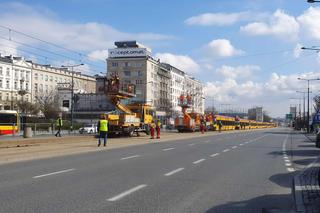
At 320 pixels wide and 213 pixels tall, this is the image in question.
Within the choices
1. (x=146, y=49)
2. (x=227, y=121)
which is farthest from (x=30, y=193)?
(x=146, y=49)

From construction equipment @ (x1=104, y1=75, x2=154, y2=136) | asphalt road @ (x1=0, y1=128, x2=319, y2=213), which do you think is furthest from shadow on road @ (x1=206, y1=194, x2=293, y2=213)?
construction equipment @ (x1=104, y1=75, x2=154, y2=136)

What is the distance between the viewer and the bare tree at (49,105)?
9616 cm

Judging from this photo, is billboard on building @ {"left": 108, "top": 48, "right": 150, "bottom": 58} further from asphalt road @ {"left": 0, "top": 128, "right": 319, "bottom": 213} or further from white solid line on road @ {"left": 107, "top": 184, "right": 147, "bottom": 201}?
white solid line on road @ {"left": 107, "top": 184, "right": 147, "bottom": 201}

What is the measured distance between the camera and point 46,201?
29.9 ft

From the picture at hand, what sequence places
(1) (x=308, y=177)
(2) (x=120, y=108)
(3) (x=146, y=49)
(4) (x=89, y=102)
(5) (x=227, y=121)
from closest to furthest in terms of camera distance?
(1) (x=308, y=177), (2) (x=120, y=108), (5) (x=227, y=121), (4) (x=89, y=102), (3) (x=146, y=49)

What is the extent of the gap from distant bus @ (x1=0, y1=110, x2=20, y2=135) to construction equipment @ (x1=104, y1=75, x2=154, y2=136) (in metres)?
9.32

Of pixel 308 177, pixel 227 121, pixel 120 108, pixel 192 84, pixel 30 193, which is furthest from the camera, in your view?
pixel 192 84

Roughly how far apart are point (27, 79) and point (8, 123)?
79724 mm

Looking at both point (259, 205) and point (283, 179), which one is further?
point (283, 179)

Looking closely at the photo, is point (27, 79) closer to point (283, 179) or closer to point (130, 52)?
point (130, 52)

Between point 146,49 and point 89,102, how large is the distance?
28667 mm

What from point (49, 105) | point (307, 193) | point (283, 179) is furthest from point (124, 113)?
point (49, 105)

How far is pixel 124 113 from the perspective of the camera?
43688 mm

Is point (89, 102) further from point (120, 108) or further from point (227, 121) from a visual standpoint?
point (120, 108)
